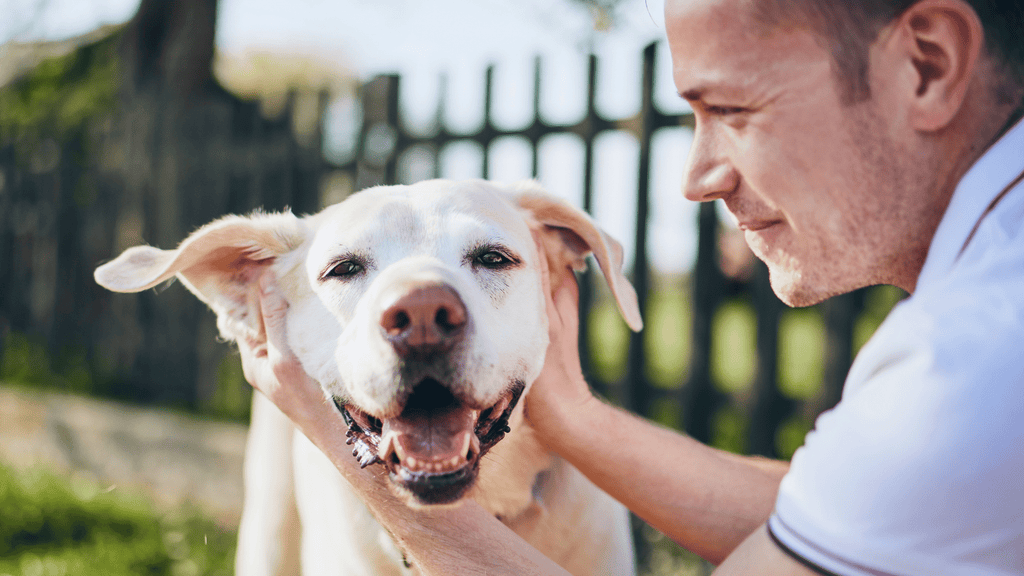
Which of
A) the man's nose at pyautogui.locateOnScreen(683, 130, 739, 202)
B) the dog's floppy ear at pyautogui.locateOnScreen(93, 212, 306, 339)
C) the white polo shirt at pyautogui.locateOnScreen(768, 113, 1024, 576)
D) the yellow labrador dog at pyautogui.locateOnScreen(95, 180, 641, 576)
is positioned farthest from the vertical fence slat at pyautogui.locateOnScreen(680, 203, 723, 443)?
the white polo shirt at pyautogui.locateOnScreen(768, 113, 1024, 576)

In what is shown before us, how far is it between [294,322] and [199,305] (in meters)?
4.94

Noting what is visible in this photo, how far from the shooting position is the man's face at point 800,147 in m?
1.37

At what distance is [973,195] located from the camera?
3.92 ft

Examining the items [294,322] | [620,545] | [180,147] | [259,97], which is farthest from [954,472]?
[180,147]

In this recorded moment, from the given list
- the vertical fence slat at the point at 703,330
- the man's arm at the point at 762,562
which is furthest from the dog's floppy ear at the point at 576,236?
the vertical fence slat at the point at 703,330

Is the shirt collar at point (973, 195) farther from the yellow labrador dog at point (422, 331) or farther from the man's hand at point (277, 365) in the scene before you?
the man's hand at point (277, 365)

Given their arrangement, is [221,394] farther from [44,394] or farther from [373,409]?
[373,409]

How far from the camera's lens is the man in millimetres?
1003

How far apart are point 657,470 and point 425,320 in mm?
839

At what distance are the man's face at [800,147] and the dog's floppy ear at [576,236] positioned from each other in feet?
1.81

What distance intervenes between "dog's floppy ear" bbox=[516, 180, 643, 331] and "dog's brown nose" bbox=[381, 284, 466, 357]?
0.67 m

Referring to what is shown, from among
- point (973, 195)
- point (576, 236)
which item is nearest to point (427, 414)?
point (576, 236)

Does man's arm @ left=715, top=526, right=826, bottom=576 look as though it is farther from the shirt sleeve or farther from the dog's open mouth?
the dog's open mouth

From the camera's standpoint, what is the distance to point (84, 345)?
7398 mm
